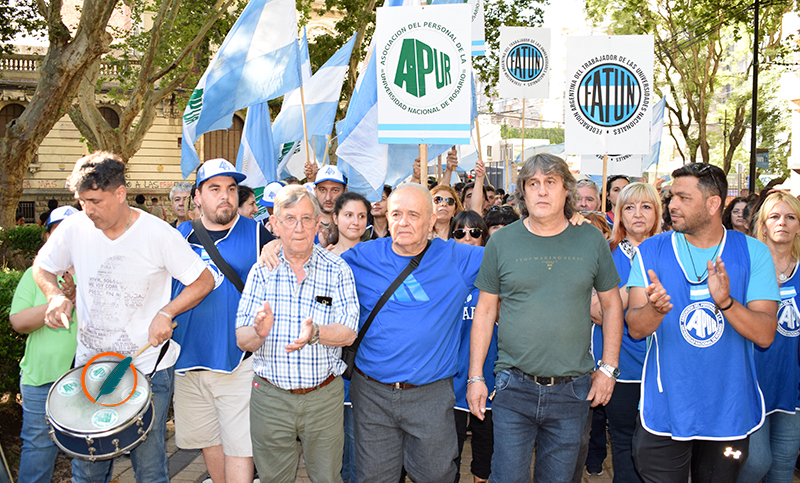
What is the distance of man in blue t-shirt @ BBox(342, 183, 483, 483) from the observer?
3.43 m

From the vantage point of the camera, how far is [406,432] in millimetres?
3568

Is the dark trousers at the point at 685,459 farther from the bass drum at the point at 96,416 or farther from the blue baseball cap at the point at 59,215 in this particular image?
the blue baseball cap at the point at 59,215

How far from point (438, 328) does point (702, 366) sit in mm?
1331

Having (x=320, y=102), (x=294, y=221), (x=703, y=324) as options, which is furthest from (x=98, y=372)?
(x=320, y=102)

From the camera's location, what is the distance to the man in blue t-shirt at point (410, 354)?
3428 mm

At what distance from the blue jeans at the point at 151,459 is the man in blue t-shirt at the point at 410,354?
1.13m

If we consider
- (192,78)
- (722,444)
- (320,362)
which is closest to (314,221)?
(320,362)

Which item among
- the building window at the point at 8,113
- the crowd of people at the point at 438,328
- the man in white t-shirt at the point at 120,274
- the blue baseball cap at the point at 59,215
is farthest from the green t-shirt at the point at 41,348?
the building window at the point at 8,113

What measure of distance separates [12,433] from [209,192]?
2939mm

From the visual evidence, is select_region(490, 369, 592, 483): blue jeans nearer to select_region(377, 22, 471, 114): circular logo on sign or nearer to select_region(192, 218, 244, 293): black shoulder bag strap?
select_region(192, 218, 244, 293): black shoulder bag strap

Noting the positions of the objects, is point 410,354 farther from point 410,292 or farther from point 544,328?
point 544,328

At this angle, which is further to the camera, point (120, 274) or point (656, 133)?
point (656, 133)

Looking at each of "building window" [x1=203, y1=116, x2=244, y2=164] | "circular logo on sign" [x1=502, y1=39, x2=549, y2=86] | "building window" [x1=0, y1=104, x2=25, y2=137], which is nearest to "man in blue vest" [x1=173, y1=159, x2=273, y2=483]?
"circular logo on sign" [x1=502, y1=39, x2=549, y2=86]

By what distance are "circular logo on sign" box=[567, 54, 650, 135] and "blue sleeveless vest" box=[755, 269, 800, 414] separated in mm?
2273
